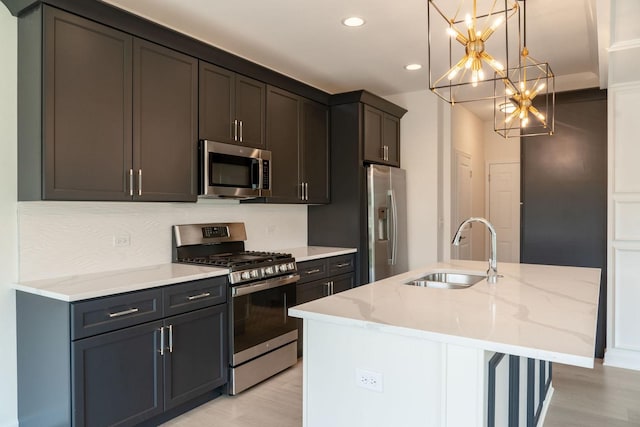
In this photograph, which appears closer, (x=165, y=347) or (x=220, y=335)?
(x=165, y=347)

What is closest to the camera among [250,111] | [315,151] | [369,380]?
[369,380]

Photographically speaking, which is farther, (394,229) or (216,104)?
(394,229)

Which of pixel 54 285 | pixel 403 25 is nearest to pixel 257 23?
pixel 403 25

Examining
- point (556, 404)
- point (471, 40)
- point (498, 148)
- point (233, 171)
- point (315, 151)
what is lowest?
point (556, 404)

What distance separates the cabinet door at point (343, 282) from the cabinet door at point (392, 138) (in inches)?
53.0

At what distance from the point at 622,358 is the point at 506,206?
3.51 meters

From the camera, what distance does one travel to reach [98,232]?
2.87 m

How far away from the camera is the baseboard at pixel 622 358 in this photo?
3.60 meters

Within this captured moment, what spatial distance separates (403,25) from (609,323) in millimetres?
2947

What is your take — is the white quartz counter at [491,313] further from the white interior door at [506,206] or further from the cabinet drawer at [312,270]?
the white interior door at [506,206]

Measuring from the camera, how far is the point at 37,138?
234cm

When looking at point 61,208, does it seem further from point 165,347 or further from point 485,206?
point 485,206

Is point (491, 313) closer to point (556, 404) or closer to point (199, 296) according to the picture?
point (556, 404)

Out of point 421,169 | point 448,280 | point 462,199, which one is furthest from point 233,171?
point 462,199
